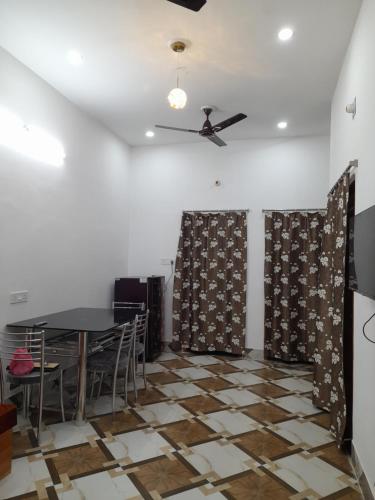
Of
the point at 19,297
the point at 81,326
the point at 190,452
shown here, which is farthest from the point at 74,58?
the point at 190,452

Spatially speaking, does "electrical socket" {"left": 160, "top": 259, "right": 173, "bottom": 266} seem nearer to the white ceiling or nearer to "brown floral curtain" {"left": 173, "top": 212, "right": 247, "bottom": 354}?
"brown floral curtain" {"left": 173, "top": 212, "right": 247, "bottom": 354}

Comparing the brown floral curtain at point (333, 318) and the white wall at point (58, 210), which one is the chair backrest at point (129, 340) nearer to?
the white wall at point (58, 210)

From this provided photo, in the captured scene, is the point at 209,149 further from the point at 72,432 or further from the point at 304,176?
the point at 72,432

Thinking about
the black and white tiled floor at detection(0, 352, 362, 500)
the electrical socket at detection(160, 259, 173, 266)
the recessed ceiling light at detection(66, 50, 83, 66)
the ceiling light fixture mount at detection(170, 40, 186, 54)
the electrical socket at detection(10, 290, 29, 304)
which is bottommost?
the black and white tiled floor at detection(0, 352, 362, 500)

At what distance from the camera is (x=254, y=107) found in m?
4.24

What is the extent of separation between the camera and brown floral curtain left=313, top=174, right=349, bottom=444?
2.71m

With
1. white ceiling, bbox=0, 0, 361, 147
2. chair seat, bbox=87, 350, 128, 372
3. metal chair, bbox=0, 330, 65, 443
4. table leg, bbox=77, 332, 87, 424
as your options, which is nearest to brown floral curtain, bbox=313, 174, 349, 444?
white ceiling, bbox=0, 0, 361, 147

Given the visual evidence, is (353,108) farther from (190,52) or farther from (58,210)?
(58,210)

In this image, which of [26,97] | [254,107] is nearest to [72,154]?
[26,97]

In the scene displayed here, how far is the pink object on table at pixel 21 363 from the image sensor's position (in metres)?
2.71

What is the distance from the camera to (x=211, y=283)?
17.4 ft

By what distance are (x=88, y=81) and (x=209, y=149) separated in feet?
7.65

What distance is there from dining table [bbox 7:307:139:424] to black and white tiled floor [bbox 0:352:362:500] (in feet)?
1.04

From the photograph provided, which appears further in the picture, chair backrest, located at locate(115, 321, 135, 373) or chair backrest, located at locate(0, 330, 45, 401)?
chair backrest, located at locate(115, 321, 135, 373)
